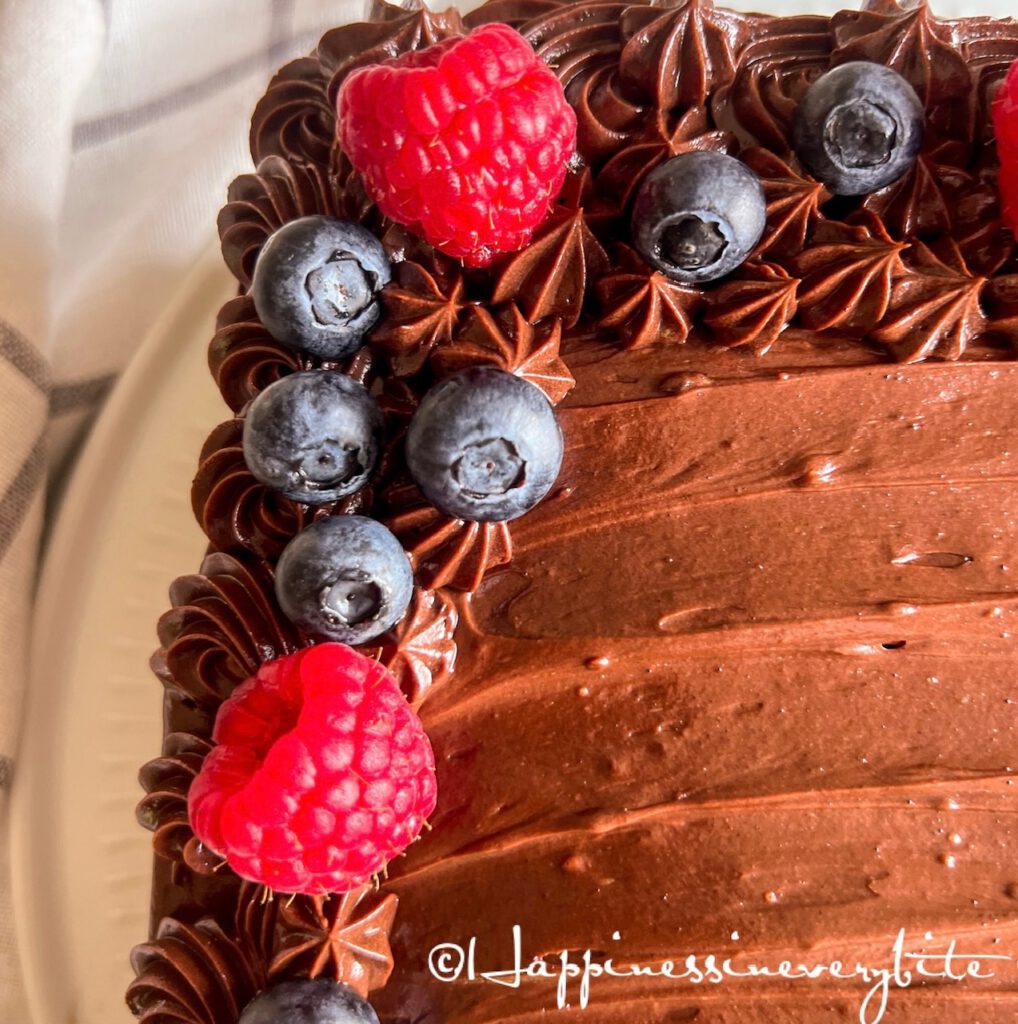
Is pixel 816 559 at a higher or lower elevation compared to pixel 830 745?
higher

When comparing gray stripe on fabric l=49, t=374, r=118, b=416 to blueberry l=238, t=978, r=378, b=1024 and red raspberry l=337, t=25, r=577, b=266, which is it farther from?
blueberry l=238, t=978, r=378, b=1024

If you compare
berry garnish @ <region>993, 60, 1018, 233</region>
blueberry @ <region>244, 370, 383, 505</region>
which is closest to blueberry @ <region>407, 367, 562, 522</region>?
blueberry @ <region>244, 370, 383, 505</region>

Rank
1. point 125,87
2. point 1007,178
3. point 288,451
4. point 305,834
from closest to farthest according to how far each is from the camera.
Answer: point 305,834
point 288,451
point 1007,178
point 125,87

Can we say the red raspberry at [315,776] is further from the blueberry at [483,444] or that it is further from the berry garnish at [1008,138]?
the berry garnish at [1008,138]

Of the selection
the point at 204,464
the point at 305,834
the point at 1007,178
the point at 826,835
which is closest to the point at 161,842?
the point at 305,834

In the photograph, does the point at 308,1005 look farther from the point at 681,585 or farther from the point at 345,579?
the point at 681,585

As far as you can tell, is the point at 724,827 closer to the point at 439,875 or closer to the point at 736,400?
the point at 439,875
